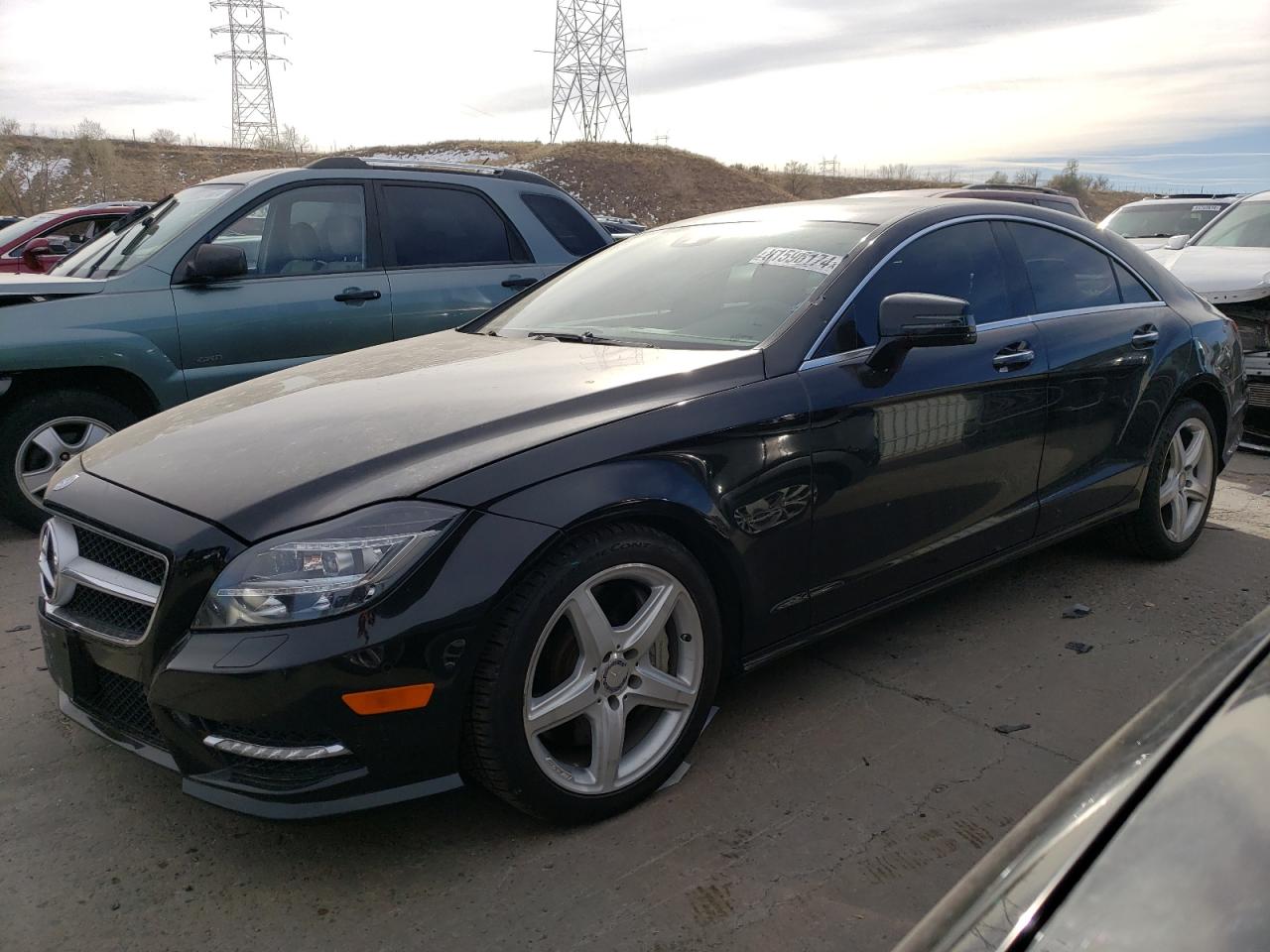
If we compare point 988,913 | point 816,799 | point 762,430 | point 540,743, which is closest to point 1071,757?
point 816,799

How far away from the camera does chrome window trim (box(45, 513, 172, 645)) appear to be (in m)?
2.42

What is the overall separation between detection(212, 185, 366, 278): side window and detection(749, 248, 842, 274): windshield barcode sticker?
3.18 meters

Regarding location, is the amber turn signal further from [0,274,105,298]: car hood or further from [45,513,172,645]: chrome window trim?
[0,274,105,298]: car hood

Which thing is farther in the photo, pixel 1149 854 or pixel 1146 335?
pixel 1146 335

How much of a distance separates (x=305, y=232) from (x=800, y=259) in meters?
3.47

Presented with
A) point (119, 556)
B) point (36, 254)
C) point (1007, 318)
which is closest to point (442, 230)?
point (1007, 318)

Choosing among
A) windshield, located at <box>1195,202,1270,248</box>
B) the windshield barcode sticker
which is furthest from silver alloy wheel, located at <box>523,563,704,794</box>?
windshield, located at <box>1195,202,1270,248</box>

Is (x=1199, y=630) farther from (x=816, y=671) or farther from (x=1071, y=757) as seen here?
(x=816, y=671)

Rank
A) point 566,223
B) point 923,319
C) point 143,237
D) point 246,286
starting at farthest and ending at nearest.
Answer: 1. point 566,223
2. point 143,237
3. point 246,286
4. point 923,319

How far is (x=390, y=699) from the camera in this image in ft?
7.57

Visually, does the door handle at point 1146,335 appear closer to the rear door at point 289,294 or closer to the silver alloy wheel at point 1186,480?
the silver alloy wheel at point 1186,480

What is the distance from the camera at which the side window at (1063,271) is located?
3988mm

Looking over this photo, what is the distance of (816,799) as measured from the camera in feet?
9.25

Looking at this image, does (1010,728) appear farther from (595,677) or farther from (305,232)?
(305,232)
